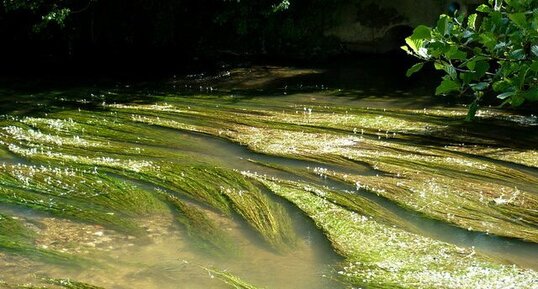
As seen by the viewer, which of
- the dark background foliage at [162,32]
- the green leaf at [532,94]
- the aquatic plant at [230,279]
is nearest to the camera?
the green leaf at [532,94]

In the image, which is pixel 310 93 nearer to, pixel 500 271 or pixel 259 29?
pixel 259 29

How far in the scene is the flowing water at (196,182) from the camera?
3998 mm

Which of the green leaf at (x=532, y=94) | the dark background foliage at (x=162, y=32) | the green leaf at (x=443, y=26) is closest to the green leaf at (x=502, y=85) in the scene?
the green leaf at (x=532, y=94)

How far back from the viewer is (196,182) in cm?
539

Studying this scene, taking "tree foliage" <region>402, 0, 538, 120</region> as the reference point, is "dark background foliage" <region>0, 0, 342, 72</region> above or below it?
above

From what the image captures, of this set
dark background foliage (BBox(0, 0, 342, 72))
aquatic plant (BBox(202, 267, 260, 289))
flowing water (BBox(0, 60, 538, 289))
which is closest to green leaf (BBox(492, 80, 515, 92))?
flowing water (BBox(0, 60, 538, 289))

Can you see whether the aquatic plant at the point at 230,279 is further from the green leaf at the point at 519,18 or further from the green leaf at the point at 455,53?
the green leaf at the point at 519,18

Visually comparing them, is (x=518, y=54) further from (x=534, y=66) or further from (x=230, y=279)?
(x=230, y=279)

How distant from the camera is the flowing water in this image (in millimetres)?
3998

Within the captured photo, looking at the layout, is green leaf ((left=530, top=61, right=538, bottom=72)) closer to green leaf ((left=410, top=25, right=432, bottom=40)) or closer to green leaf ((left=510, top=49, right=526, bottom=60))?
green leaf ((left=510, top=49, right=526, bottom=60))

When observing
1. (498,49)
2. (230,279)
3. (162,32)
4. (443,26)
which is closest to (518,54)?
(498,49)

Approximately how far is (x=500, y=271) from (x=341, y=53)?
35.3 ft

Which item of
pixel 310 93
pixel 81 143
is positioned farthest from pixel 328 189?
pixel 310 93

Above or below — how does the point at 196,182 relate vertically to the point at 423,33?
below
